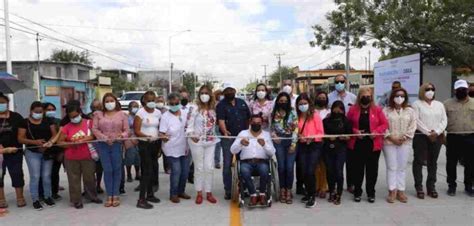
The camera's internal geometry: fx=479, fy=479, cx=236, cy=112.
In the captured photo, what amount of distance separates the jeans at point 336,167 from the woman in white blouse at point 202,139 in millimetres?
1667

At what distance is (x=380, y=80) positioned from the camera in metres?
16.3

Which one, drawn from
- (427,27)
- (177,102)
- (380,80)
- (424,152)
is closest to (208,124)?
(177,102)

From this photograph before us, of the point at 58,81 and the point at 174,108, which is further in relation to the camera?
the point at 58,81

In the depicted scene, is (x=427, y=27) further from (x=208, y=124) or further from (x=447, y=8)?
(x=208, y=124)

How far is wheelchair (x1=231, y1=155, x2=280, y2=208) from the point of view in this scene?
664 centimetres

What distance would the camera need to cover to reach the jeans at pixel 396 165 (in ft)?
22.7

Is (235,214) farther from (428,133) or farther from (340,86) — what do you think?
(428,133)

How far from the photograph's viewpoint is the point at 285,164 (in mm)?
6926

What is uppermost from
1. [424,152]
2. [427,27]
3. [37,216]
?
[427,27]

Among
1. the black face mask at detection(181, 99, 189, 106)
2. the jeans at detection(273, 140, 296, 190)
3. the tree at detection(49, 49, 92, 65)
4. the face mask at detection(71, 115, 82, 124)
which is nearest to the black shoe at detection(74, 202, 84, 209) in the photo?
the face mask at detection(71, 115, 82, 124)

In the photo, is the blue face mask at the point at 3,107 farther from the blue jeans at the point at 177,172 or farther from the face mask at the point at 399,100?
the face mask at the point at 399,100

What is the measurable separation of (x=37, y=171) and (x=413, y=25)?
59.6 ft

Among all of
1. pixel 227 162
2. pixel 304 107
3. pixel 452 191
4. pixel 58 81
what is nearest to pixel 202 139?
pixel 227 162

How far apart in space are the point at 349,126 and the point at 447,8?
16.3 metres
